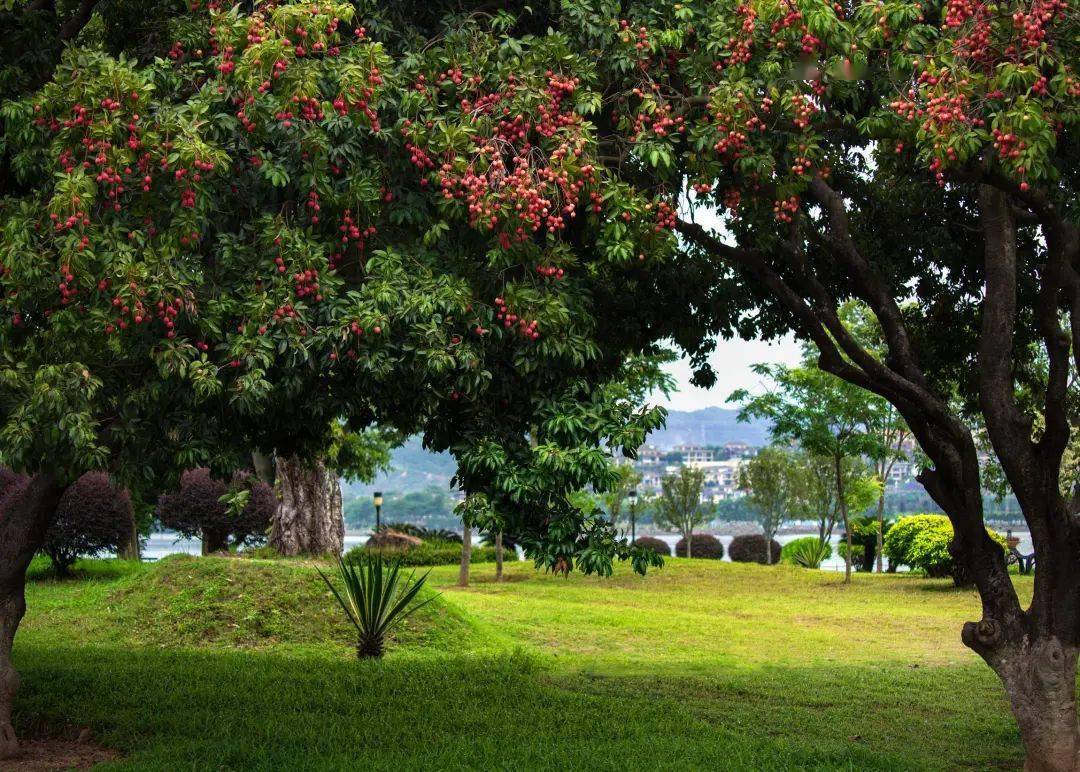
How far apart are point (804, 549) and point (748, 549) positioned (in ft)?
13.4

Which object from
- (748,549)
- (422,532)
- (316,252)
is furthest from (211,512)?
(316,252)

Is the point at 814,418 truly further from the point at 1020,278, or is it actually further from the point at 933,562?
the point at 1020,278

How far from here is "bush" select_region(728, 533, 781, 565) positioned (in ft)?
130

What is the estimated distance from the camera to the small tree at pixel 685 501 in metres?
41.3

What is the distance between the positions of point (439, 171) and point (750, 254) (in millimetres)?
3748

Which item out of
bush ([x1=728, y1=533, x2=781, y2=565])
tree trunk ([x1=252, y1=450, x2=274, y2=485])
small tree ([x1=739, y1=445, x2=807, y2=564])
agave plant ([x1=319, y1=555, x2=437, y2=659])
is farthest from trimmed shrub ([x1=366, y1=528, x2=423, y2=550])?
agave plant ([x1=319, y1=555, x2=437, y2=659])

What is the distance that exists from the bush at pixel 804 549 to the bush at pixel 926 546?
7.30 metres

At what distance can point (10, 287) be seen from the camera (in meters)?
7.23

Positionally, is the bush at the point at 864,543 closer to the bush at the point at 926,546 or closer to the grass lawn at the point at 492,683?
the bush at the point at 926,546

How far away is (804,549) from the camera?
118 feet

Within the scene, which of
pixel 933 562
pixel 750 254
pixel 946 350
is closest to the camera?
pixel 750 254

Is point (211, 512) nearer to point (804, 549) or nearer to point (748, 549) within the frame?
point (804, 549)

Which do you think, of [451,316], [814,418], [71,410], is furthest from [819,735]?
[814,418]

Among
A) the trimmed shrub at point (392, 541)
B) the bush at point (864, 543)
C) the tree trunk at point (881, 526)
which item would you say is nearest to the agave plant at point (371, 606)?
the tree trunk at point (881, 526)
